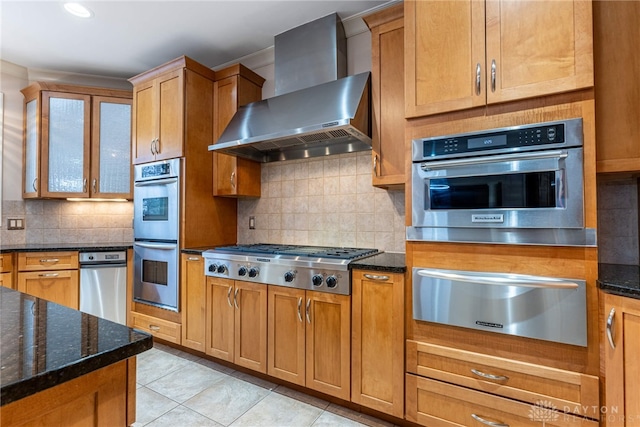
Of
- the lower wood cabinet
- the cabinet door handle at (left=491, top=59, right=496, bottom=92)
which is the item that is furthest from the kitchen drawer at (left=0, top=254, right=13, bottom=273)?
the cabinet door handle at (left=491, top=59, right=496, bottom=92)

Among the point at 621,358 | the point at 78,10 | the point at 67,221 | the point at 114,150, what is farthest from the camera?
the point at 67,221

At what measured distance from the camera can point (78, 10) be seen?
94.9 inches

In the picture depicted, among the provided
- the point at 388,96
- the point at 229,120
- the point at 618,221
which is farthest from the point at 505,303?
the point at 229,120

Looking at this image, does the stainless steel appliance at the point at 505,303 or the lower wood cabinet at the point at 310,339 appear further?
the lower wood cabinet at the point at 310,339

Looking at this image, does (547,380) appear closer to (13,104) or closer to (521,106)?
(521,106)

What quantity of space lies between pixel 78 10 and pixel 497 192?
3.24m

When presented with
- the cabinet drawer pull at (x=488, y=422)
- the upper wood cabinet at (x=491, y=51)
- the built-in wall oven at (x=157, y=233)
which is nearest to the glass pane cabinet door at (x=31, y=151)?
the built-in wall oven at (x=157, y=233)

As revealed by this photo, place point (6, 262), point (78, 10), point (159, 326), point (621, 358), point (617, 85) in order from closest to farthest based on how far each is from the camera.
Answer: point (621, 358) < point (617, 85) < point (78, 10) < point (6, 262) < point (159, 326)

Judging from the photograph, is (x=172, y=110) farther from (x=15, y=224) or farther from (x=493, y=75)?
(x=493, y=75)

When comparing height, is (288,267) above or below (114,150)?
below

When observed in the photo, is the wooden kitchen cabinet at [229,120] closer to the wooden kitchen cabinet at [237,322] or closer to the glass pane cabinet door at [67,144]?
the wooden kitchen cabinet at [237,322]

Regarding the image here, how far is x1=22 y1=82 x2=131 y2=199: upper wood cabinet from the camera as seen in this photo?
3193 mm

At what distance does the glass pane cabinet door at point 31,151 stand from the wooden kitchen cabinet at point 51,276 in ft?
2.50

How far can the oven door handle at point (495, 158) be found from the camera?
1.42 metres
